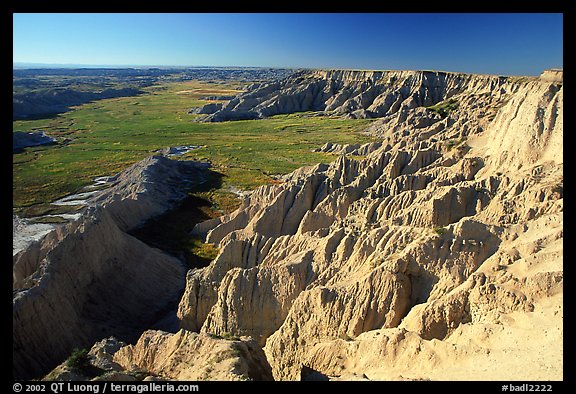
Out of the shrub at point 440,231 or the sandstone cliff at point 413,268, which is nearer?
the sandstone cliff at point 413,268

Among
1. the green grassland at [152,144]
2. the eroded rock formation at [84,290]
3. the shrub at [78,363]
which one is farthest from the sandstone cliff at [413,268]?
the green grassland at [152,144]

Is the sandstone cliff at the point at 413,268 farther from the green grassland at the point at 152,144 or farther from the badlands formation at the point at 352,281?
the green grassland at the point at 152,144

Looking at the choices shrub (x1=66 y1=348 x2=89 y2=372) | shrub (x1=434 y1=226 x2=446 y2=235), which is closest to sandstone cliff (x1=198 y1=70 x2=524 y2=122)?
shrub (x1=434 y1=226 x2=446 y2=235)

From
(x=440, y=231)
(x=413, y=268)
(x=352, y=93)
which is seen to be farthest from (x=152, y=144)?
(x=413, y=268)

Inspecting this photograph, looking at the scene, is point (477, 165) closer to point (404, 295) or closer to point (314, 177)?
point (314, 177)
